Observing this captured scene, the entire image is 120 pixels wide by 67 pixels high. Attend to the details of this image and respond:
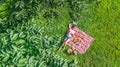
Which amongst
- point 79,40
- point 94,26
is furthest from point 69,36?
point 94,26

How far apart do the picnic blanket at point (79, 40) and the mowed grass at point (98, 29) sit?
0.13 m

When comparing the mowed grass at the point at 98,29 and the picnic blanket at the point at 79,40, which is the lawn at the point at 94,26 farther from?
the picnic blanket at the point at 79,40

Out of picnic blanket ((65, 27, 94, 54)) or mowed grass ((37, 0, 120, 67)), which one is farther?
picnic blanket ((65, 27, 94, 54))

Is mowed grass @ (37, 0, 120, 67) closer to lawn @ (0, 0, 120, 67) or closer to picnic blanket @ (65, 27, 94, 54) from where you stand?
lawn @ (0, 0, 120, 67)

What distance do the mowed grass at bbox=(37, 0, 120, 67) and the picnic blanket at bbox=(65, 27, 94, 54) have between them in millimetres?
131

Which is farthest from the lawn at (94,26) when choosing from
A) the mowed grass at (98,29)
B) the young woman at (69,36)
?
the young woman at (69,36)

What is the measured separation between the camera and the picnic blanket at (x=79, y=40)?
10.7 m

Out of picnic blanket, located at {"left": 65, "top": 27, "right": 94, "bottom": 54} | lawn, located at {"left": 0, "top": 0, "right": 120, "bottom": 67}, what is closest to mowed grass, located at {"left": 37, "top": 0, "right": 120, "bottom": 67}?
lawn, located at {"left": 0, "top": 0, "right": 120, "bottom": 67}

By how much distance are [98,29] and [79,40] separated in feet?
2.71

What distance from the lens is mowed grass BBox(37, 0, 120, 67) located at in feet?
34.6

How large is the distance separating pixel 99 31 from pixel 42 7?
7.33ft

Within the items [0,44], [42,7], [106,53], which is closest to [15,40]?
[0,44]

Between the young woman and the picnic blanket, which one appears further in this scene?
the picnic blanket

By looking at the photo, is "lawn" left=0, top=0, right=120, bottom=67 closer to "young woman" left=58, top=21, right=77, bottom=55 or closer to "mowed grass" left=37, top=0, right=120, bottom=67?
"mowed grass" left=37, top=0, right=120, bottom=67
